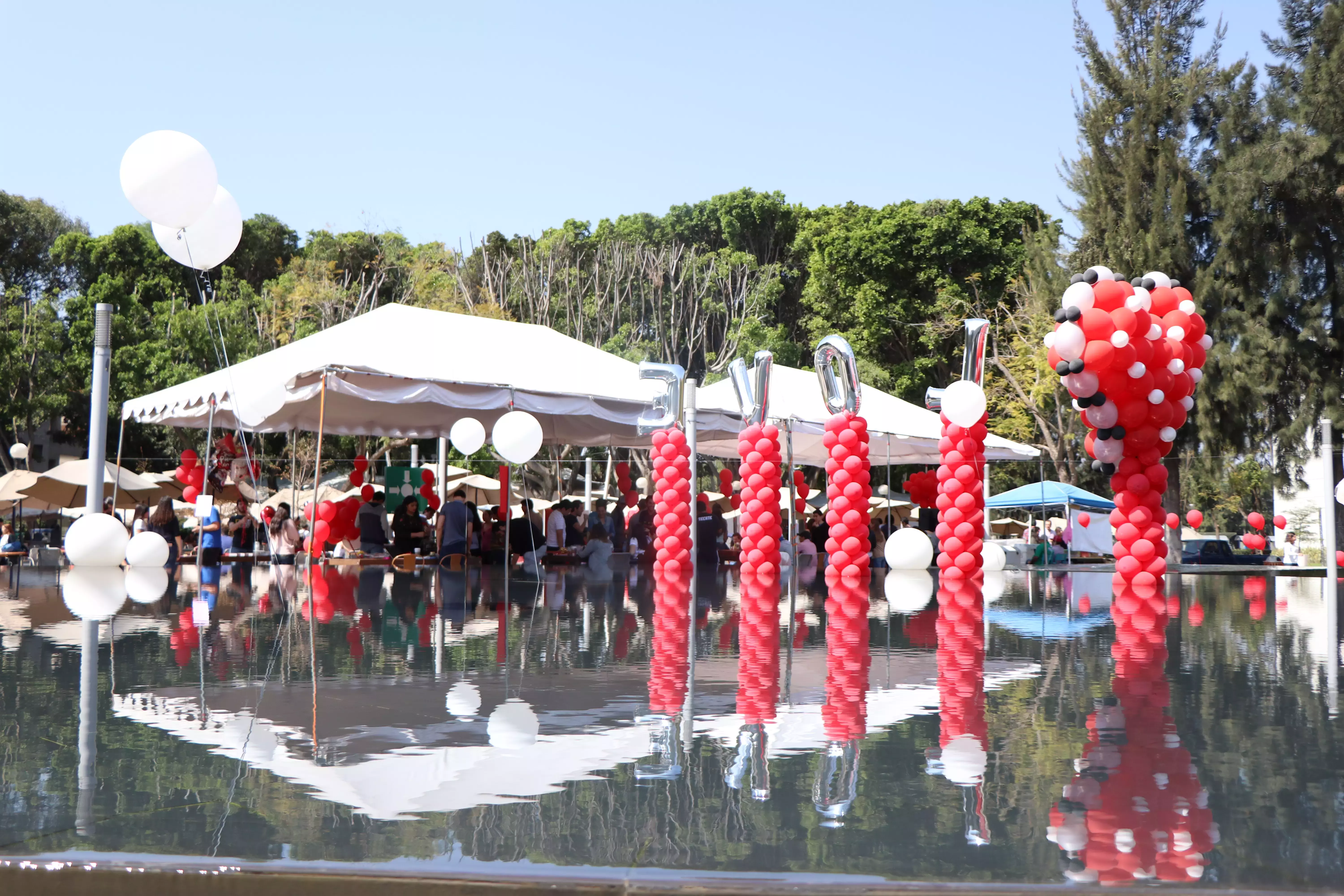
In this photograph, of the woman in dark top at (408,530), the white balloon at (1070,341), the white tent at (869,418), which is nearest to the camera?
the white balloon at (1070,341)

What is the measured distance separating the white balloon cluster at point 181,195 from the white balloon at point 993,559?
1142cm

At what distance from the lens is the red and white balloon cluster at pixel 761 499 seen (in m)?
13.4

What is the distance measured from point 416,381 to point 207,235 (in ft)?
11.9

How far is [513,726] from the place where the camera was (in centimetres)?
422

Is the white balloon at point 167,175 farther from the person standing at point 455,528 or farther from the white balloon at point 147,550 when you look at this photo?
the person standing at point 455,528

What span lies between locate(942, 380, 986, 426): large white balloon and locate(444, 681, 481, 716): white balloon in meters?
7.88

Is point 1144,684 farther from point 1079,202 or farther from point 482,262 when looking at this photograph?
point 482,262

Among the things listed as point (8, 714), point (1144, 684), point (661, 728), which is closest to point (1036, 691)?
point (1144, 684)

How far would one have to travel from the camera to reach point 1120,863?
2.57 metres

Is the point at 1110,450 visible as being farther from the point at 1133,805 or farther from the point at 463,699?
the point at 1133,805

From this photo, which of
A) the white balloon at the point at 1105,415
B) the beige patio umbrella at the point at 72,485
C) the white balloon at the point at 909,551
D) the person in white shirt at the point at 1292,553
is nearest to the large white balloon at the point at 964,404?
the white balloon at the point at 1105,415

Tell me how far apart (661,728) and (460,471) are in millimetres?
22851

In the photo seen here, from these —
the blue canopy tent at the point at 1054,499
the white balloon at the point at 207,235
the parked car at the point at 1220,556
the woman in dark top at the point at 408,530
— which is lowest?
the parked car at the point at 1220,556

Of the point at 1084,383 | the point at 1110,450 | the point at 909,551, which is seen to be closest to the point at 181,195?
the point at 1084,383
